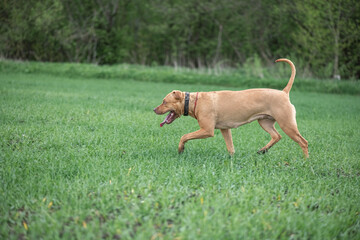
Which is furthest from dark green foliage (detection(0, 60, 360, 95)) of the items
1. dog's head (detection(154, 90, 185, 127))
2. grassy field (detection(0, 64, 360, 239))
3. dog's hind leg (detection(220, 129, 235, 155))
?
dog's head (detection(154, 90, 185, 127))

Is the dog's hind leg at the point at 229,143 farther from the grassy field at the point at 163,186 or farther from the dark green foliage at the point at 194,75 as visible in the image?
the dark green foliage at the point at 194,75

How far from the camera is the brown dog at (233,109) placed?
5.40 meters

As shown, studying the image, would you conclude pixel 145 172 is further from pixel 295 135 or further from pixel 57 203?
pixel 295 135

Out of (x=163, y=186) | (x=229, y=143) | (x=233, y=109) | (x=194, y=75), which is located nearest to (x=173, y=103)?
(x=233, y=109)

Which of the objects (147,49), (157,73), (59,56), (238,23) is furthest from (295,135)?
(147,49)

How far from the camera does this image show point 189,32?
47.0 meters

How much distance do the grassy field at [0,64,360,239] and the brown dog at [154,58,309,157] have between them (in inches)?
19.6

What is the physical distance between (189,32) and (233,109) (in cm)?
4329

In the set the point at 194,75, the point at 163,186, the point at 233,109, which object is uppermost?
the point at 233,109

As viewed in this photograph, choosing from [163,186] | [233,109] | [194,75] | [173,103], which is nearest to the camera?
[163,186]

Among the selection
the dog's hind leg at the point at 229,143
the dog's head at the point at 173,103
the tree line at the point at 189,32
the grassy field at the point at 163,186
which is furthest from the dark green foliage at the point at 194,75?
the dog's head at the point at 173,103

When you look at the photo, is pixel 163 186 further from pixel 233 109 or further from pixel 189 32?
pixel 189 32

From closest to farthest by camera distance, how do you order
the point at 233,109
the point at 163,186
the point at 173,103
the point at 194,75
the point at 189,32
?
the point at 163,186
the point at 233,109
the point at 173,103
the point at 194,75
the point at 189,32

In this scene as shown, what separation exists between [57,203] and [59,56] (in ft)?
120
